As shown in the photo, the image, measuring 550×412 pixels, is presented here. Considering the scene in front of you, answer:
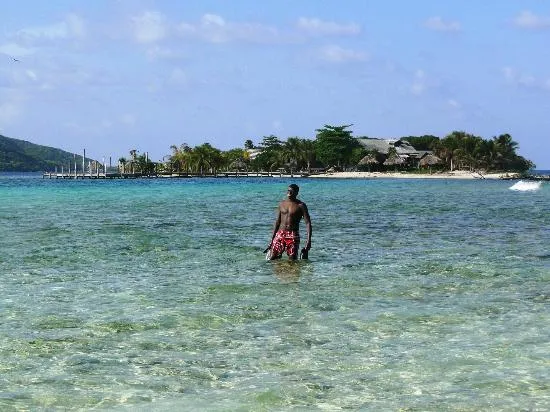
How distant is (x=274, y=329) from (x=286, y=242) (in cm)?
602

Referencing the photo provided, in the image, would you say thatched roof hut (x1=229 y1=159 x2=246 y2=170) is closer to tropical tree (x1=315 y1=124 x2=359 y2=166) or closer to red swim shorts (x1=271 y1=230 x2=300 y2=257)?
tropical tree (x1=315 y1=124 x2=359 y2=166)

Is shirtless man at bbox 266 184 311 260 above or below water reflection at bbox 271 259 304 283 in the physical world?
above

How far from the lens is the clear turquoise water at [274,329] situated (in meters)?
6.27

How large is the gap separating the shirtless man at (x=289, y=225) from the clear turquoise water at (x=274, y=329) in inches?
18.6

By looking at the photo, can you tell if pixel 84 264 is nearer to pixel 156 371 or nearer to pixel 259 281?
pixel 259 281

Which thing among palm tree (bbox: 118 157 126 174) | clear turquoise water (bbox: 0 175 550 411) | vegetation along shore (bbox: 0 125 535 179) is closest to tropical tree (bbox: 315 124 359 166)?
vegetation along shore (bbox: 0 125 535 179)

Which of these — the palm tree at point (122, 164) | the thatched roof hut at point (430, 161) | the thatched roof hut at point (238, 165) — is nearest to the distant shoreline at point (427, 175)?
the thatched roof hut at point (430, 161)

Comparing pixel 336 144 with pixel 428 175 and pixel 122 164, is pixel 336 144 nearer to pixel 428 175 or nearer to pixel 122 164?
pixel 428 175

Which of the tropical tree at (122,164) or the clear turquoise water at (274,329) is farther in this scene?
the tropical tree at (122,164)

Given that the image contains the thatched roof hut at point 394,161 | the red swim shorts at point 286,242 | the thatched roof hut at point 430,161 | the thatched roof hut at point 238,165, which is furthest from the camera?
the thatched roof hut at point 238,165

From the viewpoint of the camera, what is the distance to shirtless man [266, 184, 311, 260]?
14242mm

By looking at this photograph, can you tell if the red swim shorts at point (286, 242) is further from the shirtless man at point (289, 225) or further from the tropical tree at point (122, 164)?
the tropical tree at point (122, 164)

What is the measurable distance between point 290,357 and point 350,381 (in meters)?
0.95

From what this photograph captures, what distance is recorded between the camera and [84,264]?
15125 mm
